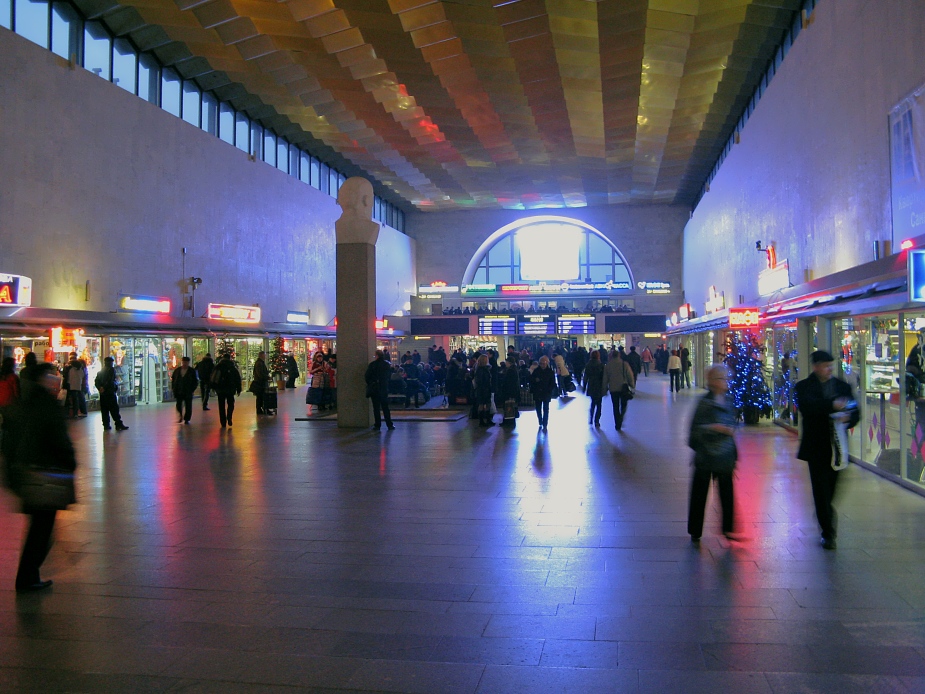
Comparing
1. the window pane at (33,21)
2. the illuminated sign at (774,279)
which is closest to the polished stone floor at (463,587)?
the illuminated sign at (774,279)

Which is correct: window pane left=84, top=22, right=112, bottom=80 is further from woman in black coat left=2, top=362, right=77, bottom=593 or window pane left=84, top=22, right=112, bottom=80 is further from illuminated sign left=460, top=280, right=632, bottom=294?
illuminated sign left=460, top=280, right=632, bottom=294

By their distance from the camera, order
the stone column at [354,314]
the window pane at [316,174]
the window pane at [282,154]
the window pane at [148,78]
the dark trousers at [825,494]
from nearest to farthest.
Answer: the dark trousers at [825,494]
the stone column at [354,314]
the window pane at [148,78]
the window pane at [282,154]
the window pane at [316,174]

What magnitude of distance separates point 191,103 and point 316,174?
427 inches

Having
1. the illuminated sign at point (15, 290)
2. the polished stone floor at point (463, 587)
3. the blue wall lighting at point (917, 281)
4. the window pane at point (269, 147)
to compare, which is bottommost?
the polished stone floor at point (463, 587)

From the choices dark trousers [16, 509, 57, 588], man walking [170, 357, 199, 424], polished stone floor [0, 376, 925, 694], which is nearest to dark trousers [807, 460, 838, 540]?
polished stone floor [0, 376, 925, 694]

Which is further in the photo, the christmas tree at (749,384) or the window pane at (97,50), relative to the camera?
the window pane at (97,50)

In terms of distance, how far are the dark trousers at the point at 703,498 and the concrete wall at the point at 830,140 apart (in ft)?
19.7

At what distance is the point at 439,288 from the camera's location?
4956cm

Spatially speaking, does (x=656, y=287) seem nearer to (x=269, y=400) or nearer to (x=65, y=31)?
(x=269, y=400)

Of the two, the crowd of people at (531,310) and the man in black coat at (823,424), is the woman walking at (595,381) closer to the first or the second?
the man in black coat at (823,424)

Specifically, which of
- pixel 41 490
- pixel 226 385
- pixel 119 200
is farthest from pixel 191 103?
pixel 41 490

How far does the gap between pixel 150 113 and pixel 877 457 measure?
64.3 ft

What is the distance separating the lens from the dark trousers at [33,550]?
516 centimetres

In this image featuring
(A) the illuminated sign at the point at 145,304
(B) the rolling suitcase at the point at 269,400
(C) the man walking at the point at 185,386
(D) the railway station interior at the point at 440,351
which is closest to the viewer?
(D) the railway station interior at the point at 440,351
